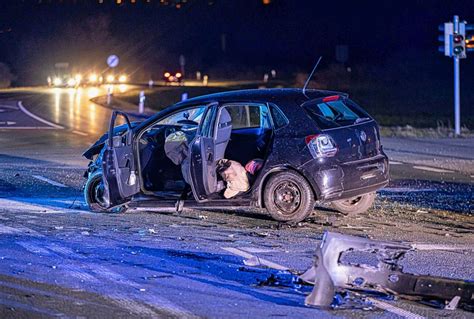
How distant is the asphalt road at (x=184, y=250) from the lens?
25.8ft

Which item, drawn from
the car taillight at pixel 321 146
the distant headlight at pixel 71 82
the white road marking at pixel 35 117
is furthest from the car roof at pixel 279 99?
the distant headlight at pixel 71 82

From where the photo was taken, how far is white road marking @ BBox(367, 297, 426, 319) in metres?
7.60

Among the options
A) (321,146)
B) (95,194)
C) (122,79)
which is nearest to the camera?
(321,146)

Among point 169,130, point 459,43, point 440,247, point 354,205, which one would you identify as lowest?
point 440,247

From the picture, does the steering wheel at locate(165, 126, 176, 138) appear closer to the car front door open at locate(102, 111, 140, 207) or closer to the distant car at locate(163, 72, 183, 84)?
the car front door open at locate(102, 111, 140, 207)

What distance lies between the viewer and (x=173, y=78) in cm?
6412

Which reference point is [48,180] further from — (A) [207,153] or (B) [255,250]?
(B) [255,250]

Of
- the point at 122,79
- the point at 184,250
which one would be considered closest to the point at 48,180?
the point at 184,250

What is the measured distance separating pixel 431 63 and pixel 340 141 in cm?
6463

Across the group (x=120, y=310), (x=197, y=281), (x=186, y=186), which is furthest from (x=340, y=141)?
(x=120, y=310)

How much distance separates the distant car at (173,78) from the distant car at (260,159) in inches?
2019

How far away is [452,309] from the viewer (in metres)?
7.82

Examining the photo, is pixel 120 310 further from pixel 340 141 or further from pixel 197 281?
pixel 340 141

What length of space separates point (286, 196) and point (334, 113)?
1.16 metres
